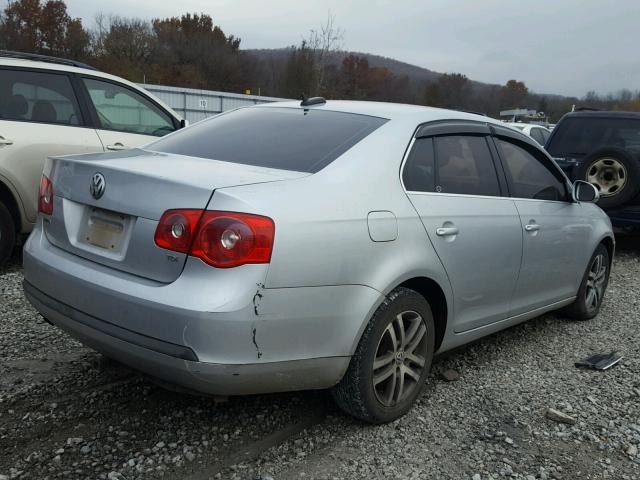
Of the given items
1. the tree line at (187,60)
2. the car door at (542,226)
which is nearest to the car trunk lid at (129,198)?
the car door at (542,226)

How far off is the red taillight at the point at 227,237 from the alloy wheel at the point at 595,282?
140 inches

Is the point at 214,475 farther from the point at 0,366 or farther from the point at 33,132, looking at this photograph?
the point at 33,132

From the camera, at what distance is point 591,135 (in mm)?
8305

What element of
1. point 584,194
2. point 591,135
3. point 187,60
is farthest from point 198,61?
point 584,194

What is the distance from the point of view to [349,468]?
8.84 feet

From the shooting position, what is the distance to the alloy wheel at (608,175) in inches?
282

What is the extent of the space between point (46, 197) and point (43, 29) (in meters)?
66.8

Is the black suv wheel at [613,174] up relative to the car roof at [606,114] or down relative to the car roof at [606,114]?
down

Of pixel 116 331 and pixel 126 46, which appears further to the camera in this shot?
pixel 126 46

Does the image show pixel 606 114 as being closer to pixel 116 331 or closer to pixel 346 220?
pixel 346 220

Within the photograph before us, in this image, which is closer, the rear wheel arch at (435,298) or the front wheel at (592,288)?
the rear wheel arch at (435,298)

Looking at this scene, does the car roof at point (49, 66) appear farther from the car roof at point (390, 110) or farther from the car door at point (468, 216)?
the car door at point (468, 216)

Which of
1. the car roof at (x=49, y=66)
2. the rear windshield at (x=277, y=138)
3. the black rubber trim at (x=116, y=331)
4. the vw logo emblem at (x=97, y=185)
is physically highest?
the car roof at (x=49, y=66)

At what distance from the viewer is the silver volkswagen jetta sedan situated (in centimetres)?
238
